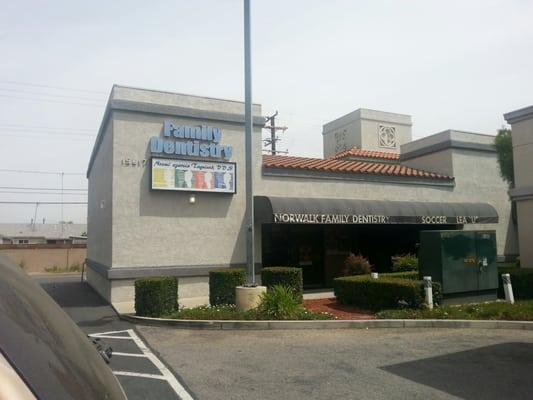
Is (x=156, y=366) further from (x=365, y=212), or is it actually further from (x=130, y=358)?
(x=365, y=212)

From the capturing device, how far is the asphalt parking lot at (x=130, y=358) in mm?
6316

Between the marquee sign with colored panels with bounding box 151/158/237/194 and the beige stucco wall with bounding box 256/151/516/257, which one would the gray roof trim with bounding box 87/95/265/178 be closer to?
the marquee sign with colored panels with bounding box 151/158/237/194

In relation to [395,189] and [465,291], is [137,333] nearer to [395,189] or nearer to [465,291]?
[465,291]

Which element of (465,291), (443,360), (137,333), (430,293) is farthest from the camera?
(465,291)

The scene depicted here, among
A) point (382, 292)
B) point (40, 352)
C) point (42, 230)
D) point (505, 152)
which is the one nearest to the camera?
point (40, 352)

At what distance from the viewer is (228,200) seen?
636 inches

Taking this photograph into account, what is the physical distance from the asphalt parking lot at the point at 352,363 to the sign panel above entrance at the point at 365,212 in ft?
18.7

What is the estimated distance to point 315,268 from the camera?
18625 millimetres

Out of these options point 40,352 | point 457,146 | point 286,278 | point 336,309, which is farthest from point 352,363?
point 457,146

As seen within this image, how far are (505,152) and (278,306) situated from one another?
46.4 feet

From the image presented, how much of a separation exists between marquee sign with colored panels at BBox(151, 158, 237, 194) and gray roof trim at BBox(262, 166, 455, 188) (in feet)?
4.82

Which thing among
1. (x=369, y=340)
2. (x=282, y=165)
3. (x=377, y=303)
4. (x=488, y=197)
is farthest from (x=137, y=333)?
(x=488, y=197)

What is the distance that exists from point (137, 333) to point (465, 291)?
8465 millimetres

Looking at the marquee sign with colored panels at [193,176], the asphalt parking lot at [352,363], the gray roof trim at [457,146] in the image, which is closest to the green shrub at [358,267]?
the marquee sign with colored panels at [193,176]
